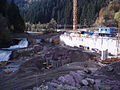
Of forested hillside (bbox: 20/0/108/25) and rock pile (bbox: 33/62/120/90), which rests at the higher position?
forested hillside (bbox: 20/0/108/25)

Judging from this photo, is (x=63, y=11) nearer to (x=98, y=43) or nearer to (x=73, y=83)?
(x=98, y=43)

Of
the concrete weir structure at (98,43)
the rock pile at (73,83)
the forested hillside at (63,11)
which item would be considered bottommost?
the rock pile at (73,83)

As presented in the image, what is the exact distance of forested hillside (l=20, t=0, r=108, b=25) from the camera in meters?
88.9

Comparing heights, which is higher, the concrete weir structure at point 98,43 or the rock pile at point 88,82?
the concrete weir structure at point 98,43

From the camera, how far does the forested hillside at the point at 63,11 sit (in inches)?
3500

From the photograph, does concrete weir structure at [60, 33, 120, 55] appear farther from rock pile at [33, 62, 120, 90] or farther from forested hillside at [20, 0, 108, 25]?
forested hillside at [20, 0, 108, 25]

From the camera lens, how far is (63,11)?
11369 cm

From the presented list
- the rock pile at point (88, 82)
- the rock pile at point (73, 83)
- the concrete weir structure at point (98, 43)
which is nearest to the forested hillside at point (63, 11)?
the concrete weir structure at point (98, 43)

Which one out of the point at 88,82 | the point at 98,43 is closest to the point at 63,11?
the point at 98,43

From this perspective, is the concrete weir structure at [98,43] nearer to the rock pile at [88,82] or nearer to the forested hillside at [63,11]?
the rock pile at [88,82]

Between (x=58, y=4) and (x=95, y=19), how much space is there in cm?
4844

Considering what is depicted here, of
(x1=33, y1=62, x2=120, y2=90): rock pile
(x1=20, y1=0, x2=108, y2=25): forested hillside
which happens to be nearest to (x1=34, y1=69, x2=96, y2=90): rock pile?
(x1=33, y1=62, x2=120, y2=90): rock pile

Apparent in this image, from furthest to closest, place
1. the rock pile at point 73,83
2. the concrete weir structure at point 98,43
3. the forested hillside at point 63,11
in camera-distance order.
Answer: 1. the forested hillside at point 63,11
2. the concrete weir structure at point 98,43
3. the rock pile at point 73,83

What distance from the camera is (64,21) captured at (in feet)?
342
